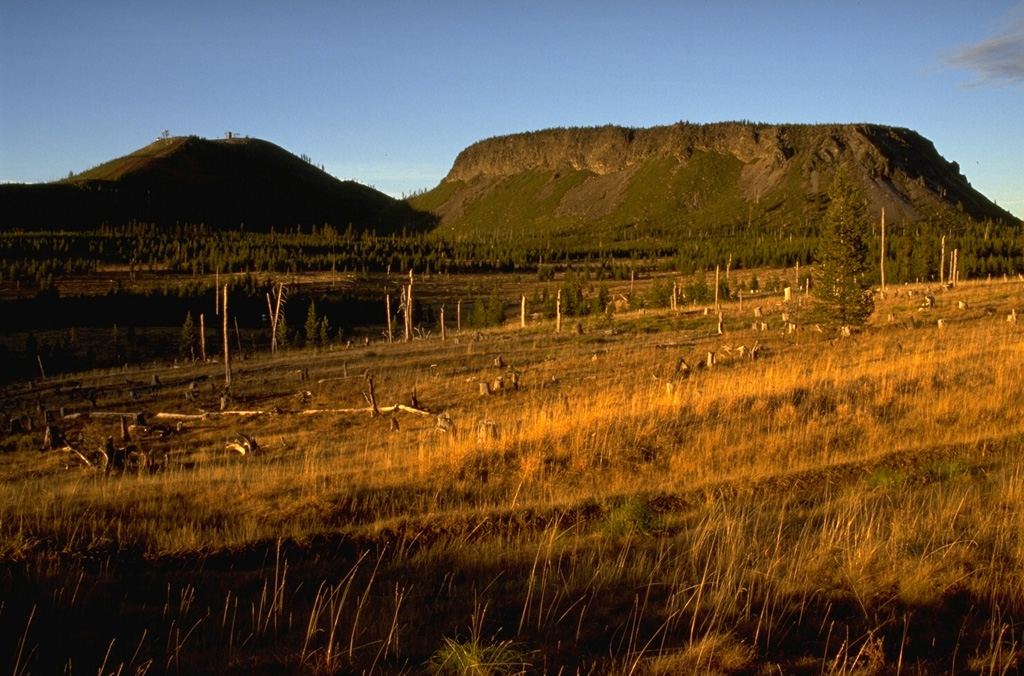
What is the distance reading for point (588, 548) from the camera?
490 cm

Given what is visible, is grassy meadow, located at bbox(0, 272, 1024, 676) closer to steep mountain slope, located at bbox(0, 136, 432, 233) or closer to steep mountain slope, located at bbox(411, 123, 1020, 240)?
steep mountain slope, located at bbox(411, 123, 1020, 240)

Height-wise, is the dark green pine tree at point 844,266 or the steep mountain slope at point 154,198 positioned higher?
the steep mountain slope at point 154,198

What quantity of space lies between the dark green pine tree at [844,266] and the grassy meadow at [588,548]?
10.3m

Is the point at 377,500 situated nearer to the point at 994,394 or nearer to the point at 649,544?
the point at 649,544

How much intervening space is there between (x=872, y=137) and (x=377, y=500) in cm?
19567

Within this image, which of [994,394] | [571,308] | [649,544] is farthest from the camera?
[571,308]

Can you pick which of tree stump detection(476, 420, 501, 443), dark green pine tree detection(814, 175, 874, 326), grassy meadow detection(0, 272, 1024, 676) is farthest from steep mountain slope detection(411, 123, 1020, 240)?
tree stump detection(476, 420, 501, 443)

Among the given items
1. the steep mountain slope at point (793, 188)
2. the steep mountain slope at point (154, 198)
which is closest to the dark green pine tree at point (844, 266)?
the steep mountain slope at point (793, 188)

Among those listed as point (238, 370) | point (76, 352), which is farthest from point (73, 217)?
point (238, 370)

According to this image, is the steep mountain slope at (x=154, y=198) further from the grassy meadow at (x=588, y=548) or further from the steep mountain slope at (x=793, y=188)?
the grassy meadow at (x=588, y=548)

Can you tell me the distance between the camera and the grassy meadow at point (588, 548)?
3508 millimetres

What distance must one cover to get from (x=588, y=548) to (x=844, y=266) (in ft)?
61.4

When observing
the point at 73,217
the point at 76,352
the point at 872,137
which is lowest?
the point at 76,352

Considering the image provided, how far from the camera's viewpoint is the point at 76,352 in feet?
192
